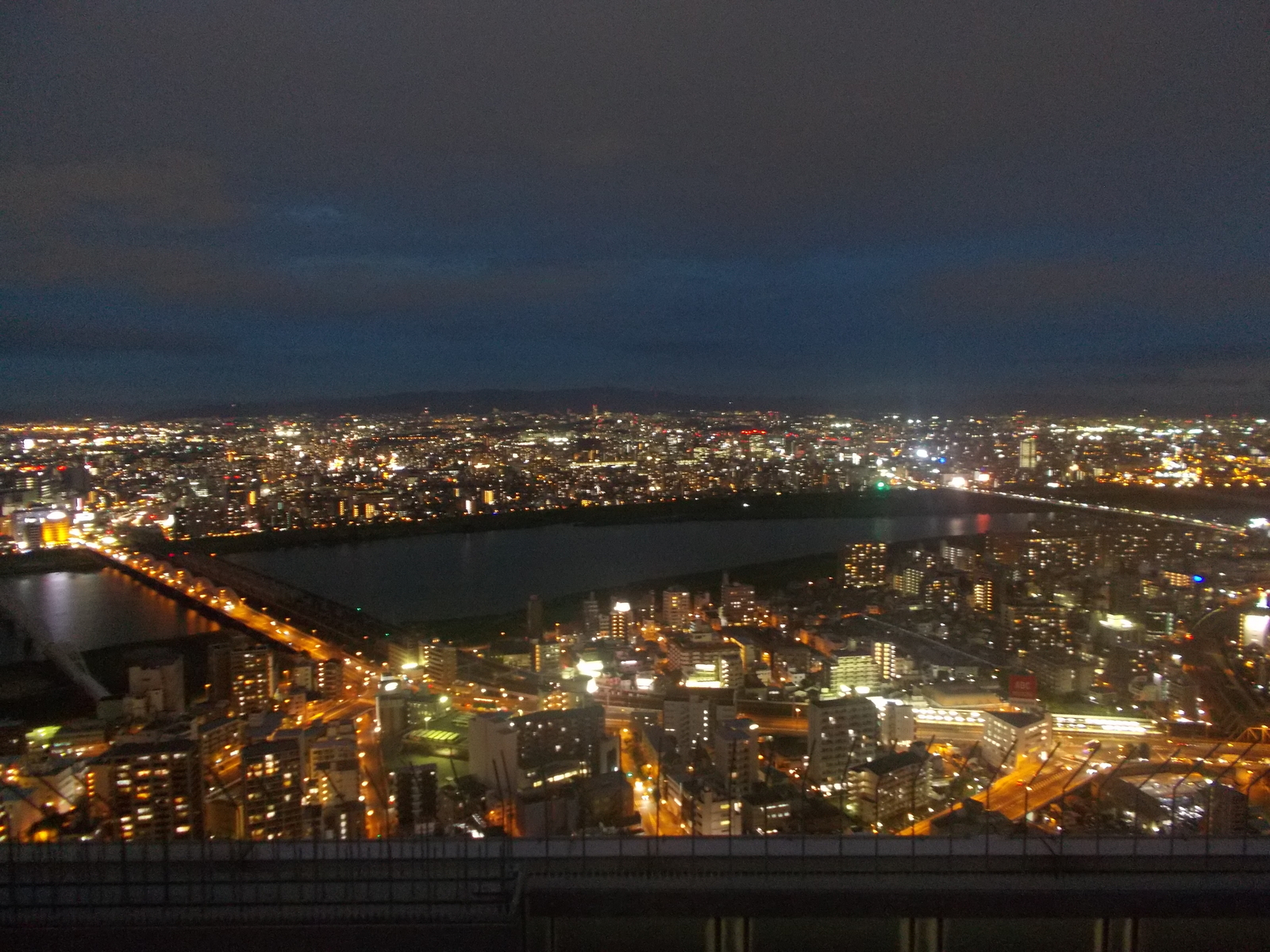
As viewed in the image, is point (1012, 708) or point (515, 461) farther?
point (515, 461)

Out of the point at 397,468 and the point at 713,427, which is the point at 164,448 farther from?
the point at 713,427

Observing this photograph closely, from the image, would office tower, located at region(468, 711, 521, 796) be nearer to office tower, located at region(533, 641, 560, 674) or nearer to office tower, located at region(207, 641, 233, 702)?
office tower, located at region(533, 641, 560, 674)

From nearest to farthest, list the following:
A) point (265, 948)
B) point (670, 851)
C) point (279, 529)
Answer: point (265, 948) < point (670, 851) < point (279, 529)

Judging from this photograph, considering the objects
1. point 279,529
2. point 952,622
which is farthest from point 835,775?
point 279,529

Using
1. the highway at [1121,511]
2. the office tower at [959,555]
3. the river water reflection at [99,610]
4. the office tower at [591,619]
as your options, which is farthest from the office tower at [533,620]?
the highway at [1121,511]

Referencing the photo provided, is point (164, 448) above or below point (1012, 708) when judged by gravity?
above

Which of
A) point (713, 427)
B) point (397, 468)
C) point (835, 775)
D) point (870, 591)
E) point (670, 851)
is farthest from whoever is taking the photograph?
point (713, 427)

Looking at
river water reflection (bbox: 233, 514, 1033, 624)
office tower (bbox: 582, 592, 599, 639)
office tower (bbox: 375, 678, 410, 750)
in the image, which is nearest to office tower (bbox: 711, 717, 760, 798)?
office tower (bbox: 375, 678, 410, 750)
